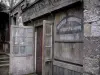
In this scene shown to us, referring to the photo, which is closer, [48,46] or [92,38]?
[92,38]

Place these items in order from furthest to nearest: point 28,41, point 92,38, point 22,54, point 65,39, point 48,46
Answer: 1. point 28,41
2. point 22,54
3. point 48,46
4. point 65,39
5. point 92,38

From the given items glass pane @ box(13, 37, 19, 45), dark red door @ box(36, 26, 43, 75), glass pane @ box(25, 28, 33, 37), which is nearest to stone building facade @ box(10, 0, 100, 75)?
dark red door @ box(36, 26, 43, 75)

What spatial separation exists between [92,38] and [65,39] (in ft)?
3.34

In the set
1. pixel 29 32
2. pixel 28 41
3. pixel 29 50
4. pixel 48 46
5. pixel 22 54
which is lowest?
pixel 22 54

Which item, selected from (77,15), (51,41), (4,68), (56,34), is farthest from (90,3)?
(4,68)

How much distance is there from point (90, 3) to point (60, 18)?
1.22 meters

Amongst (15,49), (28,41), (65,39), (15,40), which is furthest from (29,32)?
(65,39)

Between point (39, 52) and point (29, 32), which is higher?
point (29, 32)

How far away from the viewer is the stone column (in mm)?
2172

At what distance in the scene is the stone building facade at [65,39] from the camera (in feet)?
7.47

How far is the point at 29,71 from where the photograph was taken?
193 inches

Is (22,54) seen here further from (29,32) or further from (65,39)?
(65,39)

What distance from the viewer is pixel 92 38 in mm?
2273

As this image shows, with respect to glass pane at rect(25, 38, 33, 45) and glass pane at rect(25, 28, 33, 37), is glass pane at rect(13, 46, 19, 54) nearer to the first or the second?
glass pane at rect(25, 38, 33, 45)
